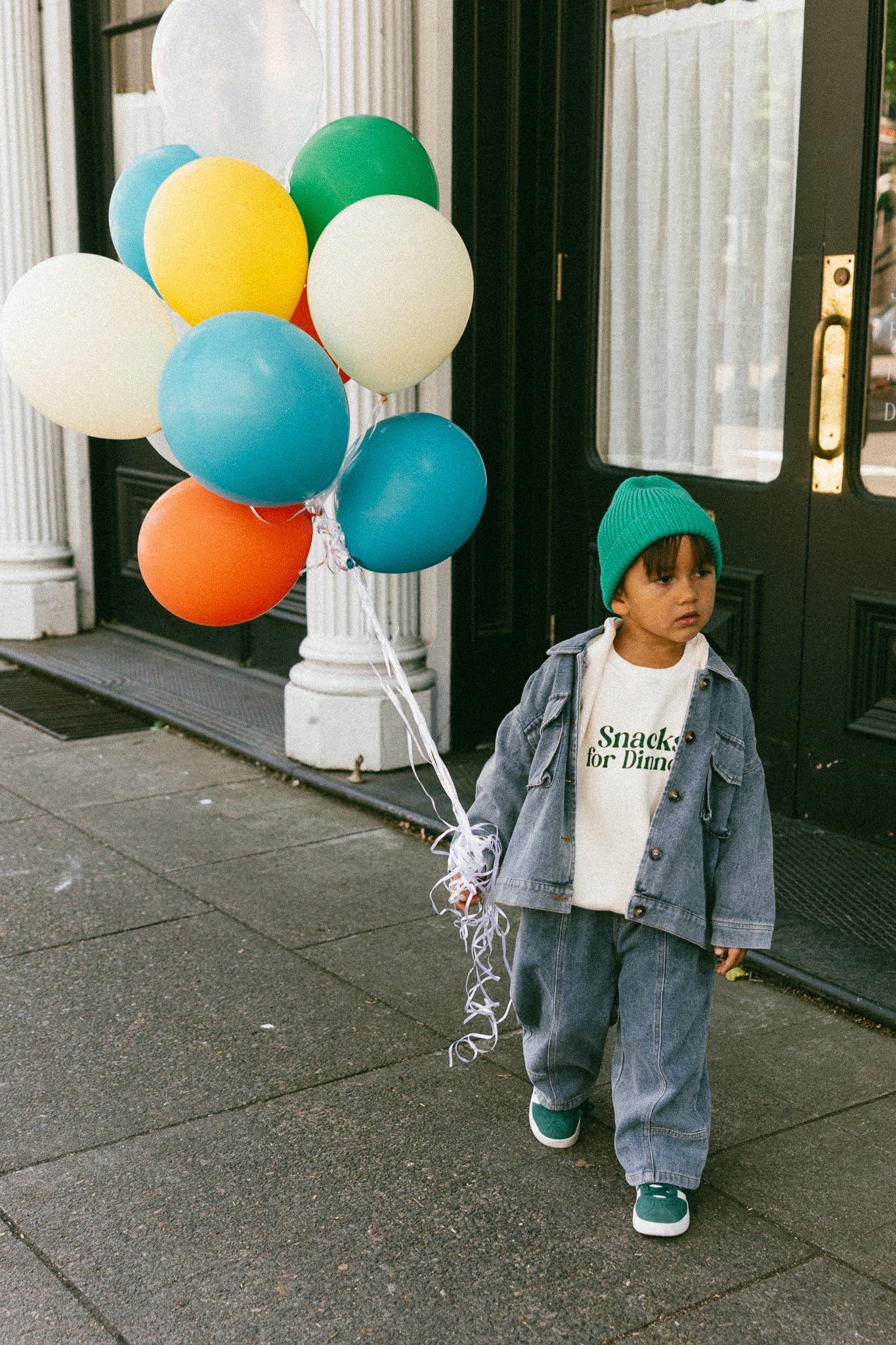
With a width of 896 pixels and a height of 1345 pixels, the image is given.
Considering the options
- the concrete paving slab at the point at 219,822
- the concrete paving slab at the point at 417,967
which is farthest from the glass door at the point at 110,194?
the concrete paving slab at the point at 417,967

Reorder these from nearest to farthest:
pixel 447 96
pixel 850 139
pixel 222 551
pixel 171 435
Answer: pixel 171 435 → pixel 222 551 → pixel 850 139 → pixel 447 96

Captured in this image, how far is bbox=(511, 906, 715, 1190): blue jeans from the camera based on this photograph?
2.86 meters

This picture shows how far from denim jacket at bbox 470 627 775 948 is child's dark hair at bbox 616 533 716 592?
0.22 m

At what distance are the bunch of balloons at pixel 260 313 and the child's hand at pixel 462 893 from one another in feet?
2.10

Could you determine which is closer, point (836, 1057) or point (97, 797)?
point (836, 1057)

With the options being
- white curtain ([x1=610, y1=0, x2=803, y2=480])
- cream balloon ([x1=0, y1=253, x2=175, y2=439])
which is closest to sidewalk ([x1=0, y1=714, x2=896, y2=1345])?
cream balloon ([x1=0, y1=253, x2=175, y2=439])

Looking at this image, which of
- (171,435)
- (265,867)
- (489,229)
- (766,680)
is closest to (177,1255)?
(171,435)

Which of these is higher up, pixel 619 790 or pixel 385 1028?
pixel 619 790

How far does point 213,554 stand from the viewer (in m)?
2.85

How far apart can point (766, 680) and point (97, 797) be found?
2477mm

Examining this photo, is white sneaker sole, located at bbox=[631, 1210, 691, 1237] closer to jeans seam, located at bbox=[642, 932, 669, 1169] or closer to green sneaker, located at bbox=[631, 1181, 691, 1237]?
green sneaker, located at bbox=[631, 1181, 691, 1237]

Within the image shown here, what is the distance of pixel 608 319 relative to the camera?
547cm

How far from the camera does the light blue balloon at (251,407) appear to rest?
2557 millimetres

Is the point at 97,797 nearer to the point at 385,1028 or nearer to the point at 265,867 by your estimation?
the point at 265,867
